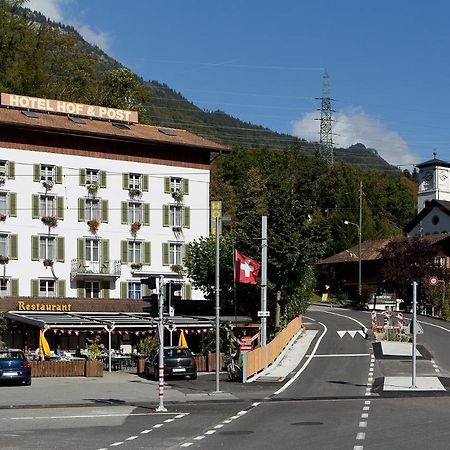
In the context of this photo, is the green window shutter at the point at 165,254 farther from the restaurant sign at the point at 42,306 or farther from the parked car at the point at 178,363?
the parked car at the point at 178,363

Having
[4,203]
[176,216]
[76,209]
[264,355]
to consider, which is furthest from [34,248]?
[264,355]

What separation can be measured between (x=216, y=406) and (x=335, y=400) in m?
4.20

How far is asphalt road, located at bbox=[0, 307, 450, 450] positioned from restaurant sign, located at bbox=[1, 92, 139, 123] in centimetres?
3106

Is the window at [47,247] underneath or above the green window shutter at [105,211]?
underneath

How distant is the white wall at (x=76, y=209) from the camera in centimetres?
6238

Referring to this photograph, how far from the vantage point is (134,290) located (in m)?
67.2

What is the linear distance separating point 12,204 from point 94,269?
7.31 m

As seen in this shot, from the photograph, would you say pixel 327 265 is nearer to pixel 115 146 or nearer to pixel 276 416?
pixel 115 146

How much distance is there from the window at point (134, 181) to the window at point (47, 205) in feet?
19.9

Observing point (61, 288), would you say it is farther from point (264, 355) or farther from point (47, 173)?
point (264, 355)

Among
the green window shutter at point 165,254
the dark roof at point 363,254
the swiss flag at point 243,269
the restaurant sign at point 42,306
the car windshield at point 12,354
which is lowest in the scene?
the car windshield at point 12,354

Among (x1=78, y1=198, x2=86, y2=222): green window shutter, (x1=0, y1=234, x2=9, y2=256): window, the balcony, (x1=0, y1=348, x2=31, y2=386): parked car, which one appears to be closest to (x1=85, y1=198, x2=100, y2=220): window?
(x1=78, y1=198, x2=86, y2=222): green window shutter

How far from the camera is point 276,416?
26.4m

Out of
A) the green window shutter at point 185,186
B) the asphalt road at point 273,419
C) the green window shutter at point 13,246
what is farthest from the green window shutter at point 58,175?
the asphalt road at point 273,419
